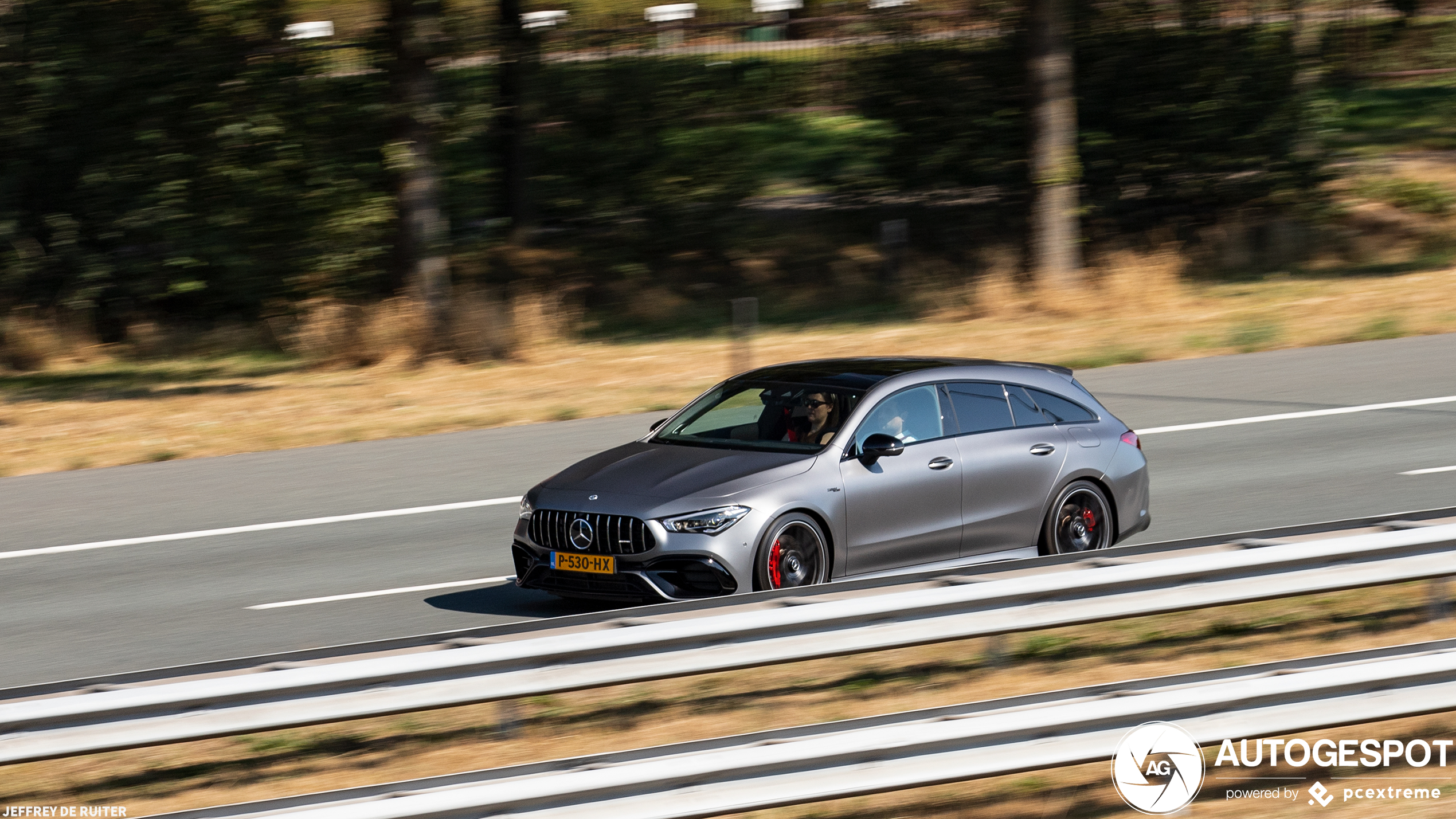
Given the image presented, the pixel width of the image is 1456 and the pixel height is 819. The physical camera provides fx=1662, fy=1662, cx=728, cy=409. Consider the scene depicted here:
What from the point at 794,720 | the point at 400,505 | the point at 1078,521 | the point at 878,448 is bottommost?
the point at 400,505

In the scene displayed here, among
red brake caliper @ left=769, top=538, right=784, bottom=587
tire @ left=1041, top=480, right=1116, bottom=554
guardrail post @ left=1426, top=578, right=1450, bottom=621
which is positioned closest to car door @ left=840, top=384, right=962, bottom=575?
red brake caliper @ left=769, top=538, right=784, bottom=587

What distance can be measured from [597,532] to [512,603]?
43.7 inches

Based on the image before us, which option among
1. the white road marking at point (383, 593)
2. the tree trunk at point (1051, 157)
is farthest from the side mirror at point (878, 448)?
the tree trunk at point (1051, 157)

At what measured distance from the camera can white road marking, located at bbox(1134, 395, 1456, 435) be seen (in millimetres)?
15375

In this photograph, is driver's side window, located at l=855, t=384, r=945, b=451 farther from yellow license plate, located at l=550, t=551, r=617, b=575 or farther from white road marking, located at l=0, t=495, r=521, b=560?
white road marking, located at l=0, t=495, r=521, b=560

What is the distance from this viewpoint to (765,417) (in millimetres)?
10031

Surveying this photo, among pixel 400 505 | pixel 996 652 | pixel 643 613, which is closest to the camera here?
pixel 643 613

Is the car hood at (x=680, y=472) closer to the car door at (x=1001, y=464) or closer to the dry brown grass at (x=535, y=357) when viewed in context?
the car door at (x=1001, y=464)

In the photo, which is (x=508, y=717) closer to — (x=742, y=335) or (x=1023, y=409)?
(x=1023, y=409)

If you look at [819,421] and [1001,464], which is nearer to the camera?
[819,421]

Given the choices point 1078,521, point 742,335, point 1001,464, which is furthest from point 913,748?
point 742,335

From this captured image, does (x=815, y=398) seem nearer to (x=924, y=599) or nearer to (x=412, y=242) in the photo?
(x=924, y=599)

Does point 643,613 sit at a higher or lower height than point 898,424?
higher

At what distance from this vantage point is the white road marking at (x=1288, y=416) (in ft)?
50.4
